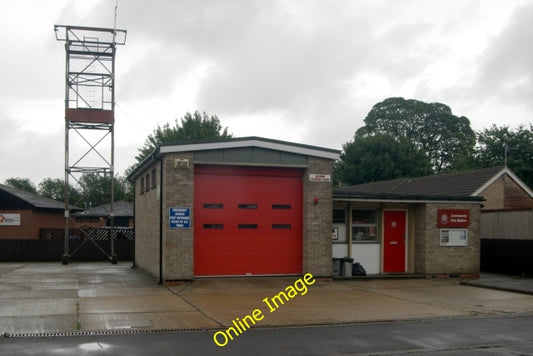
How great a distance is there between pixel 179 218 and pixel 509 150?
3125 cm

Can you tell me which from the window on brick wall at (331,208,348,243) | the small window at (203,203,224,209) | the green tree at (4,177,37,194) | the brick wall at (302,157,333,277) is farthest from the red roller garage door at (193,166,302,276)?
the green tree at (4,177,37,194)

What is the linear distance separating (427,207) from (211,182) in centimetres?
730

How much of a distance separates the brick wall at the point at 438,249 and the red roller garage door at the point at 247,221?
435 cm

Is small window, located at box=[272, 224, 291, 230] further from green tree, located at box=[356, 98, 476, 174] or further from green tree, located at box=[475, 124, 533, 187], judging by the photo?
green tree, located at box=[356, 98, 476, 174]

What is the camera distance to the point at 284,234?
18109 millimetres

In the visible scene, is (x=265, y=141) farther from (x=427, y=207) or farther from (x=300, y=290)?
(x=427, y=207)

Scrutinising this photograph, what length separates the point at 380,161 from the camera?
2144 inches

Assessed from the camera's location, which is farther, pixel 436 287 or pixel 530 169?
pixel 530 169

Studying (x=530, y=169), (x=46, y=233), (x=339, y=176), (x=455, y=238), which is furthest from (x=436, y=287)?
(x=339, y=176)

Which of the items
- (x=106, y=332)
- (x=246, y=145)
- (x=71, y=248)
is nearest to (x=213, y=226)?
(x=246, y=145)

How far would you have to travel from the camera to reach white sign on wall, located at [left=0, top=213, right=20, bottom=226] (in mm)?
30312

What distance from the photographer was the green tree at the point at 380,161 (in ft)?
179

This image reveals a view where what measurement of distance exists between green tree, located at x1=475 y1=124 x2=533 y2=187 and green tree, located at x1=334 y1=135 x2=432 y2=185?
408 inches

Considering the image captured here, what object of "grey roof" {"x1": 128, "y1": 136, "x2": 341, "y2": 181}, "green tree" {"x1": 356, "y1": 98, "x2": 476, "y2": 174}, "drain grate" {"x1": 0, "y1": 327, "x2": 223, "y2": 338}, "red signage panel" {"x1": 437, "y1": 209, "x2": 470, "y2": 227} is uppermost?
"green tree" {"x1": 356, "y1": 98, "x2": 476, "y2": 174}
